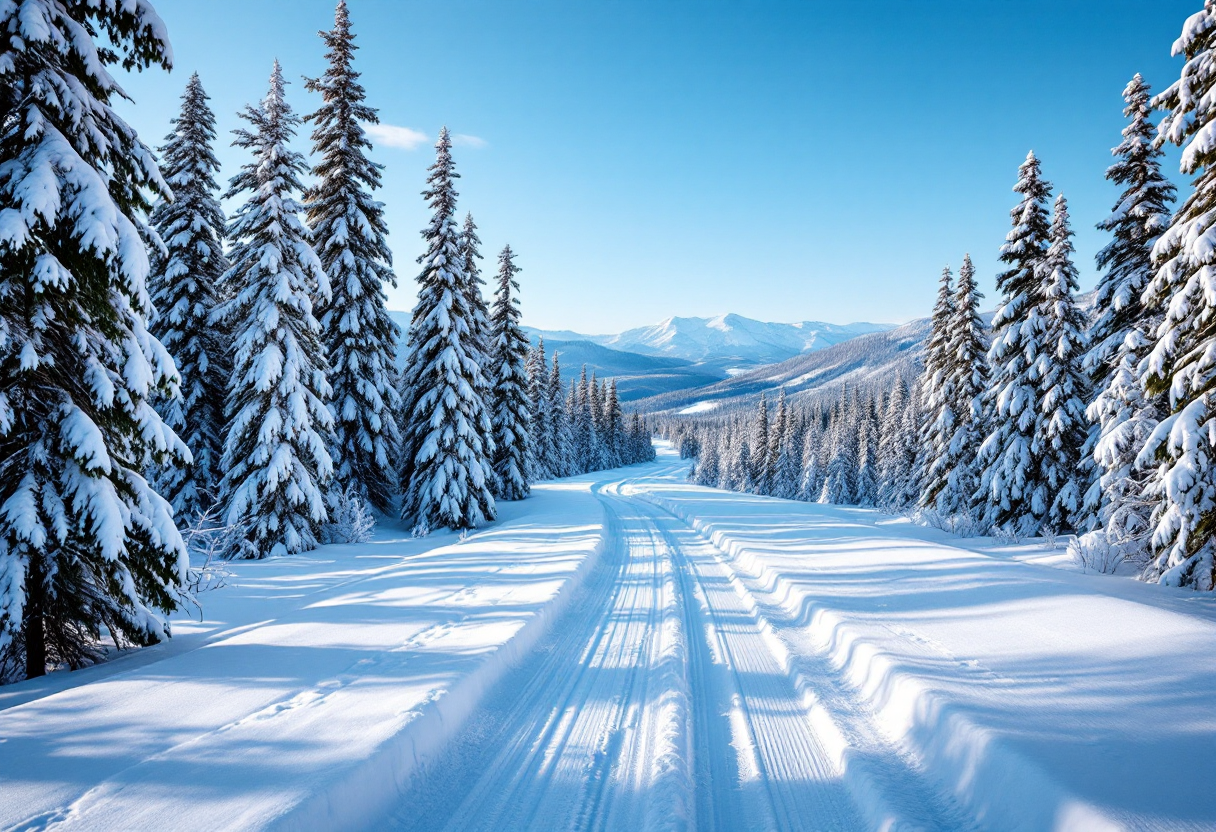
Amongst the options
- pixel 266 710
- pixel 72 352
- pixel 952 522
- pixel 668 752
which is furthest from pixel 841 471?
pixel 72 352

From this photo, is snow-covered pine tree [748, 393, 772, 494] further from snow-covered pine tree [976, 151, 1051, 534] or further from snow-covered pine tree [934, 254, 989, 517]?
snow-covered pine tree [976, 151, 1051, 534]

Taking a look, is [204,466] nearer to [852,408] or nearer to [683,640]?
[683,640]

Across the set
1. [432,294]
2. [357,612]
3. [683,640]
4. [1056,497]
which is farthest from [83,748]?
[1056,497]

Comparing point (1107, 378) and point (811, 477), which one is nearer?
point (1107, 378)

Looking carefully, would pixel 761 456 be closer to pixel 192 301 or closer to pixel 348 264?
pixel 348 264

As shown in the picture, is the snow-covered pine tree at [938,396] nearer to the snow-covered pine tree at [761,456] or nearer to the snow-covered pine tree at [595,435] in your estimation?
the snow-covered pine tree at [761,456]

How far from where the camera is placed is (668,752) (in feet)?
14.3

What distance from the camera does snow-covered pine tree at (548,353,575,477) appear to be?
49.3m

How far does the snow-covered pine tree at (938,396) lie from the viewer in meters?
24.2

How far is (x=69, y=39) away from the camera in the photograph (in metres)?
5.74

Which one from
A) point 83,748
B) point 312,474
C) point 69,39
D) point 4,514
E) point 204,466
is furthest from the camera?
point 204,466

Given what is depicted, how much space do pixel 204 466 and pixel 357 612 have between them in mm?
12654

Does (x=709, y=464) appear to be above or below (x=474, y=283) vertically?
below

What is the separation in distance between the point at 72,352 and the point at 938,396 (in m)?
29.4
